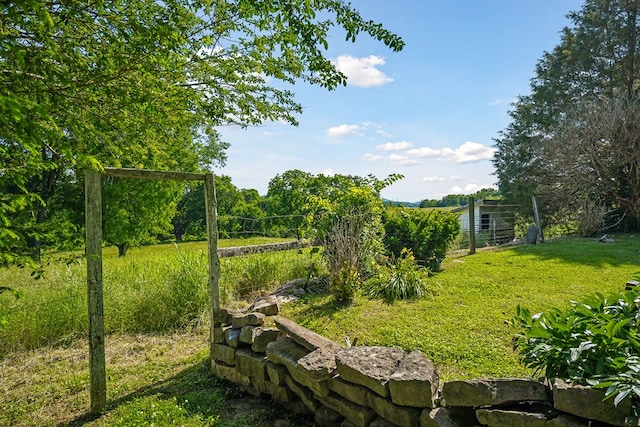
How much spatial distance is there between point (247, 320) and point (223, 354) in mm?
407

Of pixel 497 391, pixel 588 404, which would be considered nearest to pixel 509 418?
pixel 497 391

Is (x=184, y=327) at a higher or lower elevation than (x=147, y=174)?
lower

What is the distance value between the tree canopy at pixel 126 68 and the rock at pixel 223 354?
1846 mm

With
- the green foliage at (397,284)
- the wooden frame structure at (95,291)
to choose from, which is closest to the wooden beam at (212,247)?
the wooden frame structure at (95,291)

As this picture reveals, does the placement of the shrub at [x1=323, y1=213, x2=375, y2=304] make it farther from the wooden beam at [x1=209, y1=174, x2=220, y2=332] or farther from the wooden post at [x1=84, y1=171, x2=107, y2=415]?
the wooden post at [x1=84, y1=171, x2=107, y2=415]

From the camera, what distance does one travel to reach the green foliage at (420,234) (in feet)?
23.1

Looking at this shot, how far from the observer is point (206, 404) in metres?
3.07

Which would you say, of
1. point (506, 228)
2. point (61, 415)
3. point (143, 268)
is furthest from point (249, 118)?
point (506, 228)

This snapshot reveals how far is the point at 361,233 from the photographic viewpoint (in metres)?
5.91

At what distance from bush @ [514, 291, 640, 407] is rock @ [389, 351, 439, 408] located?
55cm

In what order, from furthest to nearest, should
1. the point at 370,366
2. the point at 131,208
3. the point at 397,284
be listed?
the point at 131,208
the point at 397,284
the point at 370,366

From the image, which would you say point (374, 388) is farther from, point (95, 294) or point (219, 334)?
point (95, 294)

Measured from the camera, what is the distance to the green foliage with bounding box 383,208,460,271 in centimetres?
705

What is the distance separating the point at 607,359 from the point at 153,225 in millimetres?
14698
